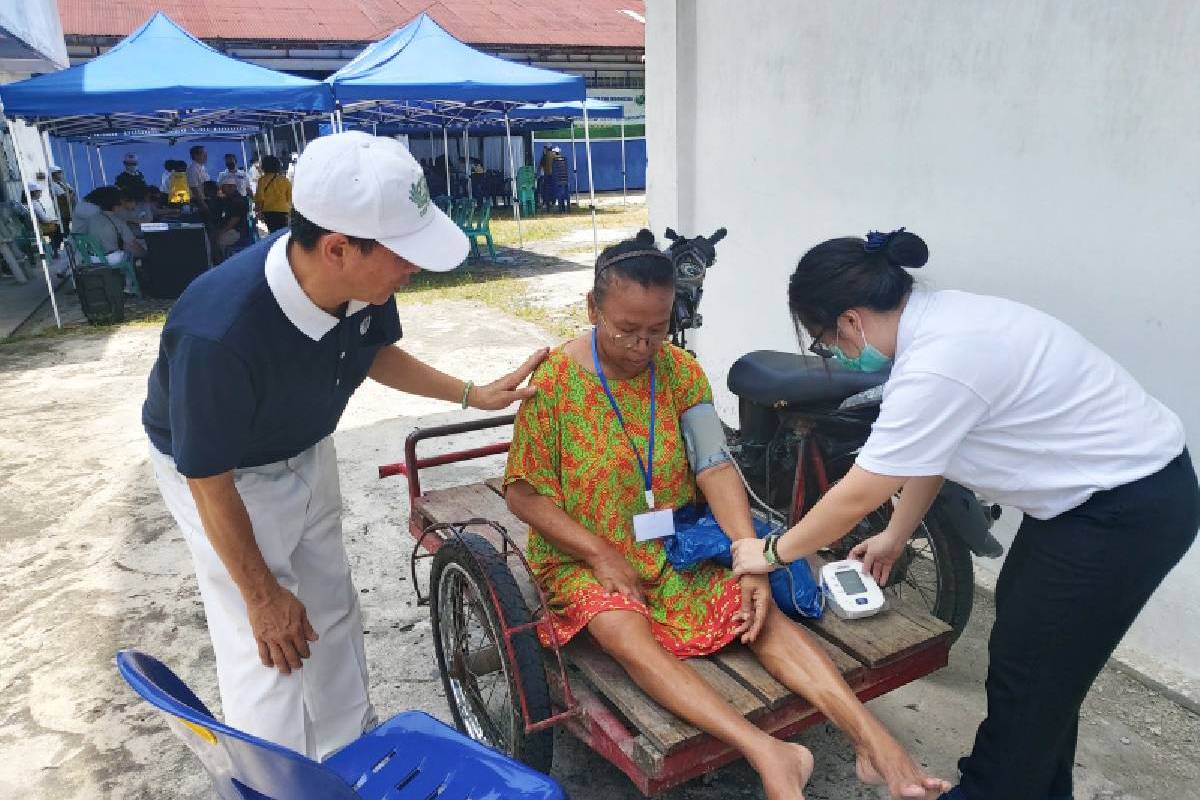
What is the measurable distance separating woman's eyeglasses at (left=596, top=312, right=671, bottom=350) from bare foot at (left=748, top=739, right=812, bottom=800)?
106 cm

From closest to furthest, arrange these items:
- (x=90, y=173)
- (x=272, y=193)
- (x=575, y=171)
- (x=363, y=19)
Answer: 1. (x=272, y=193)
2. (x=90, y=173)
3. (x=363, y=19)
4. (x=575, y=171)

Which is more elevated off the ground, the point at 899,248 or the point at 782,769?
the point at 899,248

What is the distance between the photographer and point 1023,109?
10.1 feet

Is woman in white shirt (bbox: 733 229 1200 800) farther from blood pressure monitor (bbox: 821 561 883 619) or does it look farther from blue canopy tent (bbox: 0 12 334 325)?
blue canopy tent (bbox: 0 12 334 325)

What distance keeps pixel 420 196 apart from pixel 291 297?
36 centimetres

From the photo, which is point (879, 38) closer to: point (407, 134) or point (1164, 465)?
point (1164, 465)

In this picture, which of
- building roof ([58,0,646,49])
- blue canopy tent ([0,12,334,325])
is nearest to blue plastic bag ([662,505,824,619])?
blue canopy tent ([0,12,334,325])

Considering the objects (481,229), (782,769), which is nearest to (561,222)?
(481,229)

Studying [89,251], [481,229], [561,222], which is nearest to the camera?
[89,251]

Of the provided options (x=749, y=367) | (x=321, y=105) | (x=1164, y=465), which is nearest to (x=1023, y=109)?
(x=749, y=367)

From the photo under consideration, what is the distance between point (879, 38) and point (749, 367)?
1.62 metres

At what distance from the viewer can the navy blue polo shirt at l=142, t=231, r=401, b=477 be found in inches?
66.9

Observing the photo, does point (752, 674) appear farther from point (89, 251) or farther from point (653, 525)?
point (89, 251)

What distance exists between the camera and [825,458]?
3.01 meters
